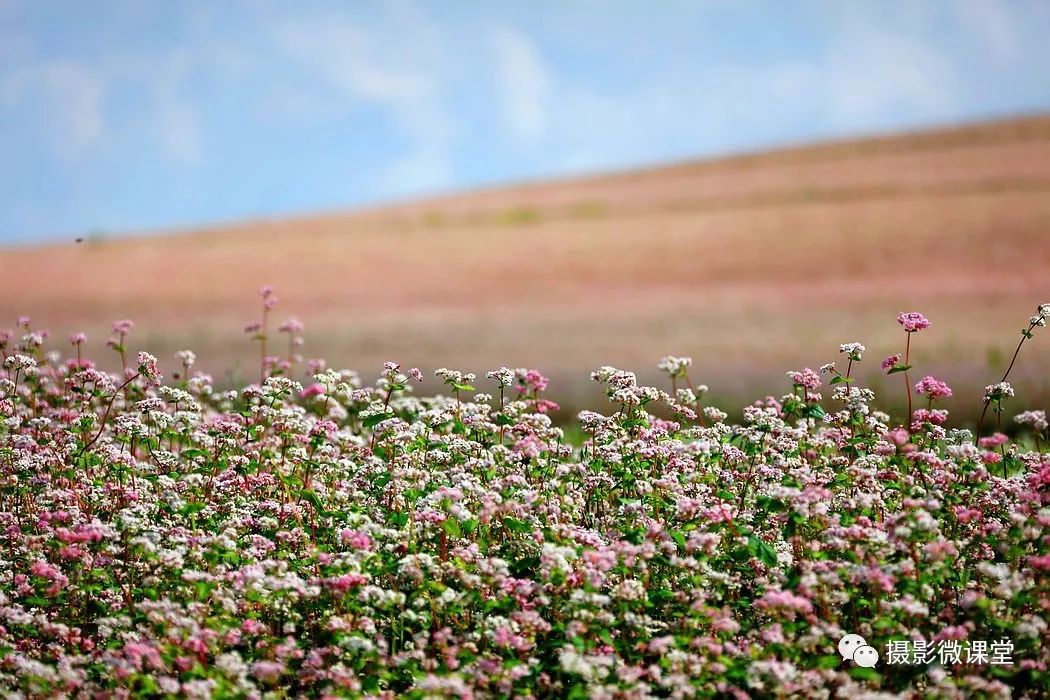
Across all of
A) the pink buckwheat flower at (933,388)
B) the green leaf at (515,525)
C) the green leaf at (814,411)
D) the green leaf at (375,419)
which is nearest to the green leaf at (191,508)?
the green leaf at (375,419)

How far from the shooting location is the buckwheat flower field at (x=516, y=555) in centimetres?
537

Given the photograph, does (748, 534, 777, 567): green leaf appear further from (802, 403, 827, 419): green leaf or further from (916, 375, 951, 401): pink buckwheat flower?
(916, 375, 951, 401): pink buckwheat flower

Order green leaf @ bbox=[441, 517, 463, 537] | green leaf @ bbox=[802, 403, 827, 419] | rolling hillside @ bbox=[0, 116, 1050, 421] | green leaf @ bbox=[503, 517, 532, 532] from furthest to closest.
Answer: rolling hillside @ bbox=[0, 116, 1050, 421] → green leaf @ bbox=[802, 403, 827, 419] → green leaf @ bbox=[503, 517, 532, 532] → green leaf @ bbox=[441, 517, 463, 537]

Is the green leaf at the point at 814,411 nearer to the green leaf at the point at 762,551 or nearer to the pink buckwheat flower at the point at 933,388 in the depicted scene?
the pink buckwheat flower at the point at 933,388

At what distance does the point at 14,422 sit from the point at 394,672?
390 cm

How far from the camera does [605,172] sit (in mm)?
70188

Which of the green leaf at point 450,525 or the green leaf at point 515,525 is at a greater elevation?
the green leaf at point 450,525

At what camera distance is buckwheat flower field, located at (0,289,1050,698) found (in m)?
5.37

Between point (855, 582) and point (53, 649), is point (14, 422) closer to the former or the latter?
point (53, 649)

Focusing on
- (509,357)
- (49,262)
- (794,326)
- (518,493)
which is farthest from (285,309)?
(518,493)

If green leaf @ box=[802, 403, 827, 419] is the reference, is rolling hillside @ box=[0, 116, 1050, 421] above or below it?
above

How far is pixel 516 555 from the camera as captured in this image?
6496 millimetres

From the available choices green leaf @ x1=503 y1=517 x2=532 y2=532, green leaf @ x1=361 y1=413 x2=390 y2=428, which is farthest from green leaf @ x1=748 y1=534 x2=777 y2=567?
green leaf @ x1=361 y1=413 x2=390 y2=428

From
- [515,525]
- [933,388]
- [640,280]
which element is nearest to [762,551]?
[515,525]
